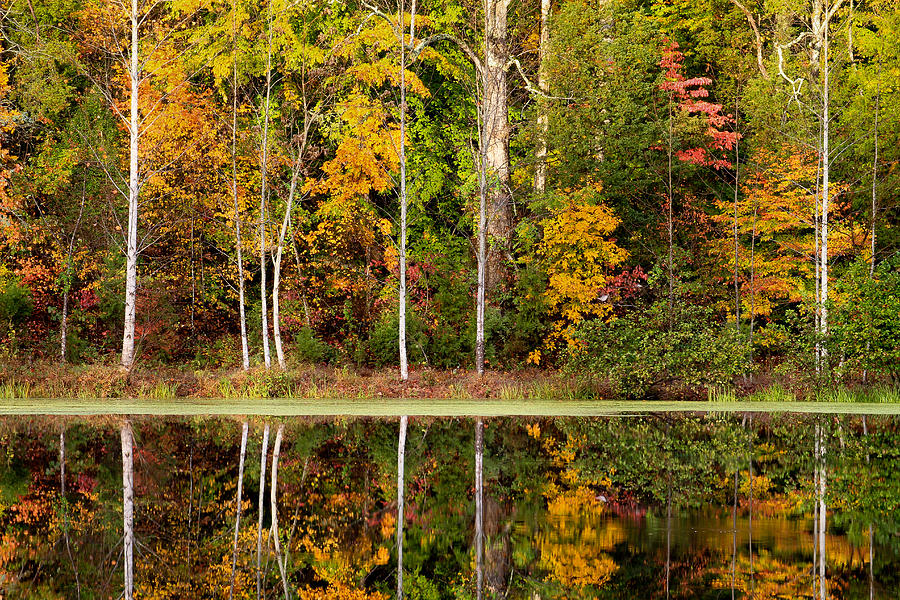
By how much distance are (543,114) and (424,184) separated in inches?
206

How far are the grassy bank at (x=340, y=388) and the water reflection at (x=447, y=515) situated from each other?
29.3 ft

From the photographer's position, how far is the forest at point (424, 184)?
117 ft

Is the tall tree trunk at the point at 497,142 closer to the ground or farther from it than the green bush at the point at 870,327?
farther from it

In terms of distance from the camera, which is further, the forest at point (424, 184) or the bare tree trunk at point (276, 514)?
the forest at point (424, 184)

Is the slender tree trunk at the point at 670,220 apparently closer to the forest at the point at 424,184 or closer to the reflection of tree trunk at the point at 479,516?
the forest at the point at 424,184

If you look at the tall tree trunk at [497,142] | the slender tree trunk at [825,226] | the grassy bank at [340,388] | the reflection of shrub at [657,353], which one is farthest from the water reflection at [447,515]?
the tall tree trunk at [497,142]

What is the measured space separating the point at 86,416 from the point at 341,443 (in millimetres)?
7788

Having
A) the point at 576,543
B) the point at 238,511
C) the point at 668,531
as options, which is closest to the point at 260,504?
the point at 238,511

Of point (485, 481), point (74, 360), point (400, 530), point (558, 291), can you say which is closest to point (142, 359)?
point (74, 360)

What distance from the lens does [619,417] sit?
2555 cm

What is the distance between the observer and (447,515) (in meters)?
12.5

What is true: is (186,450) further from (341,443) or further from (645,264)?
(645,264)

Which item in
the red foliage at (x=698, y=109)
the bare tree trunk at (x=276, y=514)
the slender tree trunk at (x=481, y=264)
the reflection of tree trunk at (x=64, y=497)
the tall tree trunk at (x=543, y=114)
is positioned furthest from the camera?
the red foliage at (x=698, y=109)

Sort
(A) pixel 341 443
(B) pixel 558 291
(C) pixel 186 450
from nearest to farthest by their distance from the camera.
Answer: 1. (C) pixel 186 450
2. (A) pixel 341 443
3. (B) pixel 558 291
